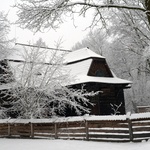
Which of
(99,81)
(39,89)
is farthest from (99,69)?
(39,89)

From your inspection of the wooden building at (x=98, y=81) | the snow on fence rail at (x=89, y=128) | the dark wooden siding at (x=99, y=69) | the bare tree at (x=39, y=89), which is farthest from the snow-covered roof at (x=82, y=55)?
the snow on fence rail at (x=89, y=128)

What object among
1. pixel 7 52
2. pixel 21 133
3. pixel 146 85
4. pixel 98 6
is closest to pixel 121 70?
pixel 146 85

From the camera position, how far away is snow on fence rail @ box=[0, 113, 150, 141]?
10.6m

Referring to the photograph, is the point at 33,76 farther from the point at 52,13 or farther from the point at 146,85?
the point at 146,85

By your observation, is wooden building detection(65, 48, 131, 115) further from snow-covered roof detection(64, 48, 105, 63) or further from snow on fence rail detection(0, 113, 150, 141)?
snow on fence rail detection(0, 113, 150, 141)

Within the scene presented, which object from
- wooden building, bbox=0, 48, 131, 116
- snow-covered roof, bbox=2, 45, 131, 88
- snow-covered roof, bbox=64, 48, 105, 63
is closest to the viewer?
snow-covered roof, bbox=2, 45, 131, 88

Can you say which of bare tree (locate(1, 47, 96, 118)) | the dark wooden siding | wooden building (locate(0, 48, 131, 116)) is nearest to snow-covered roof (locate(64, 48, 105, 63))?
wooden building (locate(0, 48, 131, 116))

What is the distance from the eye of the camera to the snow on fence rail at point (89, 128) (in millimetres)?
10562

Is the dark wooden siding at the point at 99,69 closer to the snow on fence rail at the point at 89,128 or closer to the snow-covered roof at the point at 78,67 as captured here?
the snow-covered roof at the point at 78,67

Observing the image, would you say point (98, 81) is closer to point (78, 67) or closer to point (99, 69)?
point (99, 69)

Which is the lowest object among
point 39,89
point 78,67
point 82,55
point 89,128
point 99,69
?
point 89,128

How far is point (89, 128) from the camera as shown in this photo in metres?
12.0

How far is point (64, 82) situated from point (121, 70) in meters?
20.4

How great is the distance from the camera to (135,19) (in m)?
20.0
